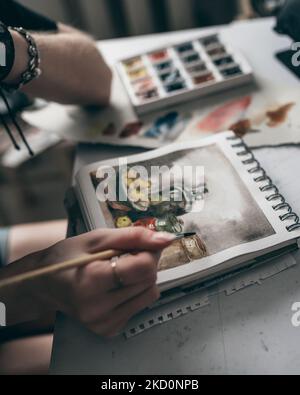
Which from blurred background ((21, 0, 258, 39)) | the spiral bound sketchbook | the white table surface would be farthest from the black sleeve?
→ blurred background ((21, 0, 258, 39))

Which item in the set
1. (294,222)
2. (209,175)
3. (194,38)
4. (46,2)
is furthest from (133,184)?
(46,2)

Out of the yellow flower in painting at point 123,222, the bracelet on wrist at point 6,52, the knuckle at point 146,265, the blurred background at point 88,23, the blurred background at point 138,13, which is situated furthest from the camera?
the blurred background at point 138,13

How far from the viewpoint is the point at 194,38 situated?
0.91 metres

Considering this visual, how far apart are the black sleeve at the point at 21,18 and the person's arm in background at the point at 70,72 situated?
19mm

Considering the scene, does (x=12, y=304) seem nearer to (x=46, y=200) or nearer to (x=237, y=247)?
(x=237, y=247)

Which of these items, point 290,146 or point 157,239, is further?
point 290,146

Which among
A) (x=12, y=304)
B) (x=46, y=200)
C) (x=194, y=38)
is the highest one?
(x=194, y=38)

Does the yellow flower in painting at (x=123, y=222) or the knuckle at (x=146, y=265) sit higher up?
the knuckle at (x=146, y=265)

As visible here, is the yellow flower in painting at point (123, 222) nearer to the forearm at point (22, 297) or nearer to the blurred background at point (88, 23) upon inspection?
the forearm at point (22, 297)

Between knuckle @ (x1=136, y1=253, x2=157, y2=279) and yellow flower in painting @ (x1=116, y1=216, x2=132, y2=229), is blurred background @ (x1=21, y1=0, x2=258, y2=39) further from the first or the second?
knuckle @ (x1=136, y1=253, x2=157, y2=279)

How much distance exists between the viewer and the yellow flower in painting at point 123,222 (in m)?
0.62

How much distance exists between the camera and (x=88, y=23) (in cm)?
163

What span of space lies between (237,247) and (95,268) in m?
0.19

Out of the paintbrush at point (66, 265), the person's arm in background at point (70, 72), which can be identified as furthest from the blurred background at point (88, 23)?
the paintbrush at point (66, 265)
